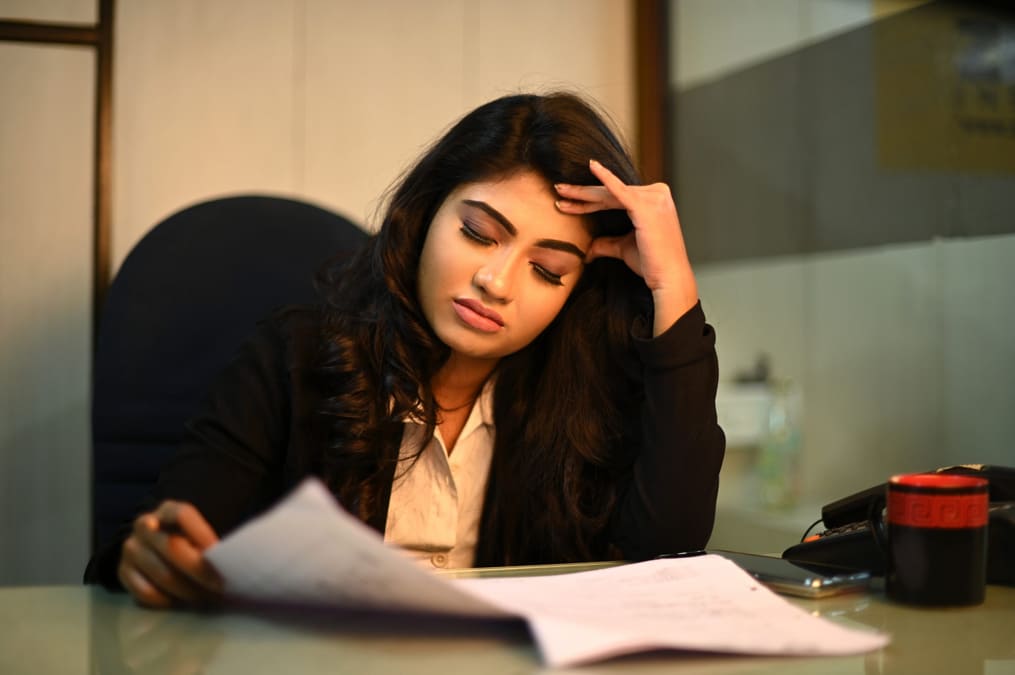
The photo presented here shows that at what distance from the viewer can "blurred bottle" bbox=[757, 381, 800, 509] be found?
7.66 ft

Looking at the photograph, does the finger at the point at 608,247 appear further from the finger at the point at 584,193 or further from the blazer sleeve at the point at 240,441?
the blazer sleeve at the point at 240,441

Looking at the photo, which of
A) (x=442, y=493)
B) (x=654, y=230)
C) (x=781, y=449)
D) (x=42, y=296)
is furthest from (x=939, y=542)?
(x=42, y=296)

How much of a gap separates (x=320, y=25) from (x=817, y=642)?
6.02 feet

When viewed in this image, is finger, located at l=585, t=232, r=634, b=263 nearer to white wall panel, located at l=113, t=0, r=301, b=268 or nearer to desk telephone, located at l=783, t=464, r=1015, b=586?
desk telephone, located at l=783, t=464, r=1015, b=586

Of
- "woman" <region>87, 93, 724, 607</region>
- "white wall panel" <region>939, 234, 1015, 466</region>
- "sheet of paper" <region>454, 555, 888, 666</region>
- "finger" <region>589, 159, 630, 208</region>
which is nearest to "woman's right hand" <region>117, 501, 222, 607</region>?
"sheet of paper" <region>454, 555, 888, 666</region>

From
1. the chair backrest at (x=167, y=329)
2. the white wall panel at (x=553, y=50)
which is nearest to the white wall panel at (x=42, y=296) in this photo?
the chair backrest at (x=167, y=329)

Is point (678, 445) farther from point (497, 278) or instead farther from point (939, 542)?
point (939, 542)

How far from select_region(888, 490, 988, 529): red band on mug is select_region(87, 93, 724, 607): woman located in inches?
14.5

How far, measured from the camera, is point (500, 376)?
4.41 feet

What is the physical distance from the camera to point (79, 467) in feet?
6.52

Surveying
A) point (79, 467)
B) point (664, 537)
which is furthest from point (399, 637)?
point (79, 467)

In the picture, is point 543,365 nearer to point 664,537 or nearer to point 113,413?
point 664,537

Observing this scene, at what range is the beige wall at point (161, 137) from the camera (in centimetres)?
195

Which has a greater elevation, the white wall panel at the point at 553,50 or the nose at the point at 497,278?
the white wall panel at the point at 553,50
